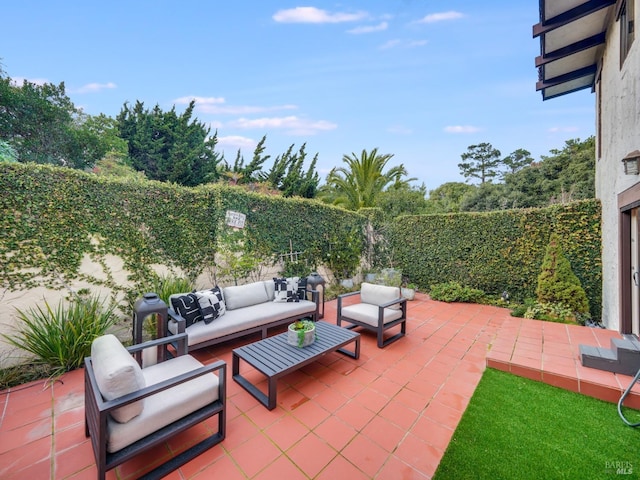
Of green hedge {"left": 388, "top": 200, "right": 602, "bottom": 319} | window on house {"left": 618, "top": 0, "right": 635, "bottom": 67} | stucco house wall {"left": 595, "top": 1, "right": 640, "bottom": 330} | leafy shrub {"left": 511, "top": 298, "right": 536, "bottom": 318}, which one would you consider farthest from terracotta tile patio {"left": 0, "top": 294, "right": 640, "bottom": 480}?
window on house {"left": 618, "top": 0, "right": 635, "bottom": 67}

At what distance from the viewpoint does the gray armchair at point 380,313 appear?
4.38m

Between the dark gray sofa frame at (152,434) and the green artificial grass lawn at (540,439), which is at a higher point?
the dark gray sofa frame at (152,434)

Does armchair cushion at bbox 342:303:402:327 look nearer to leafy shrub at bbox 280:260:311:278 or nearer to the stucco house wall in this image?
leafy shrub at bbox 280:260:311:278

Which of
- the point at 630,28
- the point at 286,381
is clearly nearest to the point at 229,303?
the point at 286,381

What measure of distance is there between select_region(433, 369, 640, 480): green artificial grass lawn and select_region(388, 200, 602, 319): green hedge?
435 cm

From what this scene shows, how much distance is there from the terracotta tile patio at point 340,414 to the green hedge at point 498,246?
7.42ft

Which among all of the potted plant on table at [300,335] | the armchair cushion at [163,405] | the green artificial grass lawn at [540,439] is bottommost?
the green artificial grass lawn at [540,439]

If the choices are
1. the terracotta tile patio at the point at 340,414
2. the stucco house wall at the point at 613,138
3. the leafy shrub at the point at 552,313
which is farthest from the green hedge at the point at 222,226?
the terracotta tile patio at the point at 340,414

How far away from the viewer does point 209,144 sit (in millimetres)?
15008

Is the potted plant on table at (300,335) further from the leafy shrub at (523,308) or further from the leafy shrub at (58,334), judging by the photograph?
the leafy shrub at (523,308)

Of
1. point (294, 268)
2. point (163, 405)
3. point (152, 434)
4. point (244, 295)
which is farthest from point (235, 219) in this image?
point (152, 434)

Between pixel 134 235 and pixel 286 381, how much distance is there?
3.63 m

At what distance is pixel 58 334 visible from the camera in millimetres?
3490

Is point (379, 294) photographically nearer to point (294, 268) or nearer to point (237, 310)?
point (237, 310)
